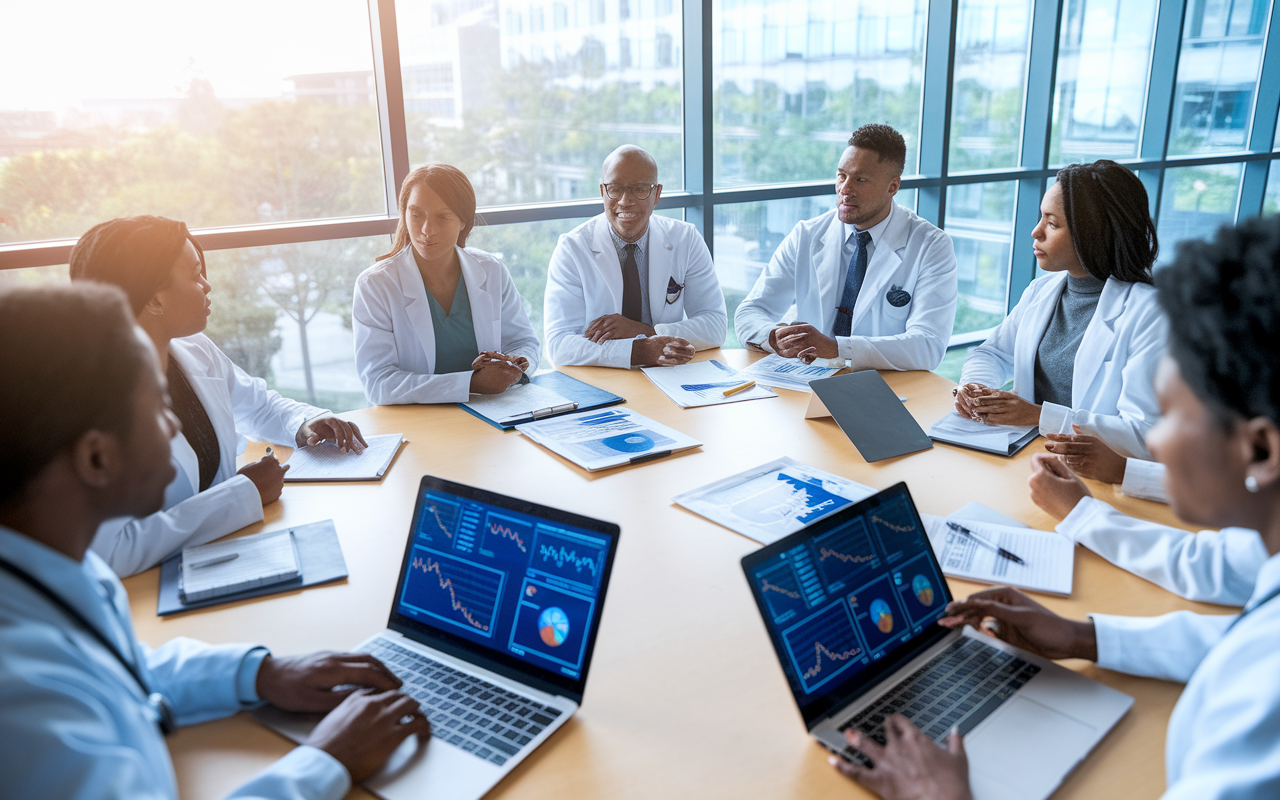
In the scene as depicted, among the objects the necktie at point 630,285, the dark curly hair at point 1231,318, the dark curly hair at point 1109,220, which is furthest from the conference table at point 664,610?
the necktie at point 630,285

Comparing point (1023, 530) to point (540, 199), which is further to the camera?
point (540, 199)

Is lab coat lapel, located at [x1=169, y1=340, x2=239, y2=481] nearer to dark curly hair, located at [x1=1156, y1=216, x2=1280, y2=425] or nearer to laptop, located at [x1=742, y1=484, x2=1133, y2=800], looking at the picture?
laptop, located at [x1=742, y1=484, x2=1133, y2=800]

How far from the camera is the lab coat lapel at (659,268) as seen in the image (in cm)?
341

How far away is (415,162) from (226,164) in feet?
2.45

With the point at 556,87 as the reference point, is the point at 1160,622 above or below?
below

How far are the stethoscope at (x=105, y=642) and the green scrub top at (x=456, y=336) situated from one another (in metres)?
1.95

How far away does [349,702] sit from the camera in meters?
1.10

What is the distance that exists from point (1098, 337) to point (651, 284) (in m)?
1.67

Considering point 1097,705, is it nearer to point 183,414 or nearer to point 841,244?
point 183,414

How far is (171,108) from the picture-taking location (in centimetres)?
313

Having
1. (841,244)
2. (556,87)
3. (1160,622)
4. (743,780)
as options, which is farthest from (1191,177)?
(743,780)

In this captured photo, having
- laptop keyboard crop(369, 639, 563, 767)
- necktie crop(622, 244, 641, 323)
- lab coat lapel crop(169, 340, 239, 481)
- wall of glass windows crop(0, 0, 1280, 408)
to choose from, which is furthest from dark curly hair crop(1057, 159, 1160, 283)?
lab coat lapel crop(169, 340, 239, 481)

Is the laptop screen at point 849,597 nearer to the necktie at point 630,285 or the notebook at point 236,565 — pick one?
the notebook at point 236,565

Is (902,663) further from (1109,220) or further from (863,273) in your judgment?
(863,273)
